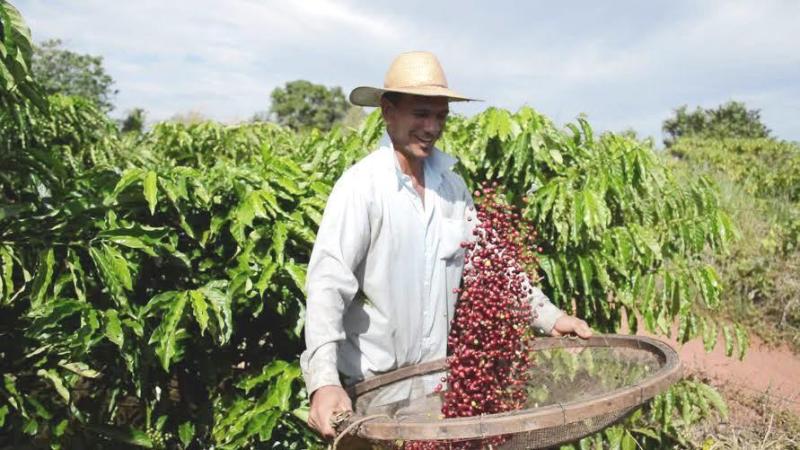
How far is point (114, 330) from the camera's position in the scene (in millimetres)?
1680

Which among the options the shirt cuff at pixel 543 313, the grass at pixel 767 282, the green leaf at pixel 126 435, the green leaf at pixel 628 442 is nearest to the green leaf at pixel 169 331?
the green leaf at pixel 126 435

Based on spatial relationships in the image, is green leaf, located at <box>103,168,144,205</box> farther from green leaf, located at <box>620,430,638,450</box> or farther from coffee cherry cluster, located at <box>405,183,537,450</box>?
green leaf, located at <box>620,430,638,450</box>

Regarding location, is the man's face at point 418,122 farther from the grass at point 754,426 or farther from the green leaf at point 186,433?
the grass at point 754,426

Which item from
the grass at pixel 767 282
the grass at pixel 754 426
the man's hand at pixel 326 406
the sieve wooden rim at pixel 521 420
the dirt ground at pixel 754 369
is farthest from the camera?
the grass at pixel 767 282

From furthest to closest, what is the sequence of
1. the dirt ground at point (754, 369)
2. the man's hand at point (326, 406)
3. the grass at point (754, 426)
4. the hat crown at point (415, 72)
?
the dirt ground at point (754, 369), the grass at point (754, 426), the hat crown at point (415, 72), the man's hand at point (326, 406)

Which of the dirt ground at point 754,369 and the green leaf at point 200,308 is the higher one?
the green leaf at point 200,308

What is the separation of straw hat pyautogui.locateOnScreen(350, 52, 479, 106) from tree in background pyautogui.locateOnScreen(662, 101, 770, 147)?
18.2m

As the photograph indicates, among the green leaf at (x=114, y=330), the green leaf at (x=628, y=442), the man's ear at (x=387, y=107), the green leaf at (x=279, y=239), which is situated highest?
the man's ear at (x=387, y=107)

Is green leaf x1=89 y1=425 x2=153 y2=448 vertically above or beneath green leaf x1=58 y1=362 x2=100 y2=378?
beneath

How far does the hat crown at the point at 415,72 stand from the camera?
1.62 m

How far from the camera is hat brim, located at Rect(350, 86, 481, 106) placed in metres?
1.56

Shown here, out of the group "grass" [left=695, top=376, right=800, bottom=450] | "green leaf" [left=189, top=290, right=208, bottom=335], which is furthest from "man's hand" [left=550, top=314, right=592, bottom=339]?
"grass" [left=695, top=376, right=800, bottom=450]

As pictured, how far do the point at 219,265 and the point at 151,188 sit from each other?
334mm

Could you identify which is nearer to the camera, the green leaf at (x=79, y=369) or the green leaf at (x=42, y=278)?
the green leaf at (x=42, y=278)
